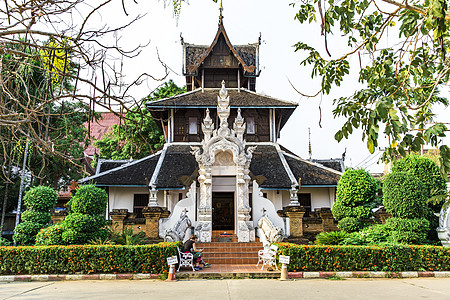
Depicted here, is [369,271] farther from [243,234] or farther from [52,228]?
[52,228]

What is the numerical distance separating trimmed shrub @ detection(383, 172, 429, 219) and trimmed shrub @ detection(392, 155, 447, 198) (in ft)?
1.95

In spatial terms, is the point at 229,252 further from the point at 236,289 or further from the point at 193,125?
the point at 193,125

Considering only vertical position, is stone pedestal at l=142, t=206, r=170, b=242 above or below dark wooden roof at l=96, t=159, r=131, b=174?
below

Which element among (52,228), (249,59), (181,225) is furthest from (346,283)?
(249,59)

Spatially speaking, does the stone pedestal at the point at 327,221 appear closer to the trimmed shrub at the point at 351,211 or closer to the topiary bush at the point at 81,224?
the trimmed shrub at the point at 351,211

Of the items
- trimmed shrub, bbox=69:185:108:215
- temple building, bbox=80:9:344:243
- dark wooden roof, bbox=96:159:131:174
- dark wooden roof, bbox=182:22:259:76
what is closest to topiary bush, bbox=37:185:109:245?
trimmed shrub, bbox=69:185:108:215

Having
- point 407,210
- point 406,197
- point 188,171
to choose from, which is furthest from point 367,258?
point 188,171

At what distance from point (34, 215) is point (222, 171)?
278 inches

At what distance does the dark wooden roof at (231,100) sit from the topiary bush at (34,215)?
24.4 feet

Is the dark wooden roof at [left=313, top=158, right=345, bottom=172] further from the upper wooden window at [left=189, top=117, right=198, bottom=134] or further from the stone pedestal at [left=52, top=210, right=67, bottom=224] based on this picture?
the stone pedestal at [left=52, top=210, right=67, bottom=224]

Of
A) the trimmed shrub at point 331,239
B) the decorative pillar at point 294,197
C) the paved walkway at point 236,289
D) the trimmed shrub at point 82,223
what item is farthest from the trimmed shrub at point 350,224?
the trimmed shrub at point 82,223

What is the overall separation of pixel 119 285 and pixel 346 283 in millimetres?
5665

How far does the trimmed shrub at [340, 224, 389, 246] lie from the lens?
12.2m

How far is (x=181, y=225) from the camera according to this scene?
1330cm
